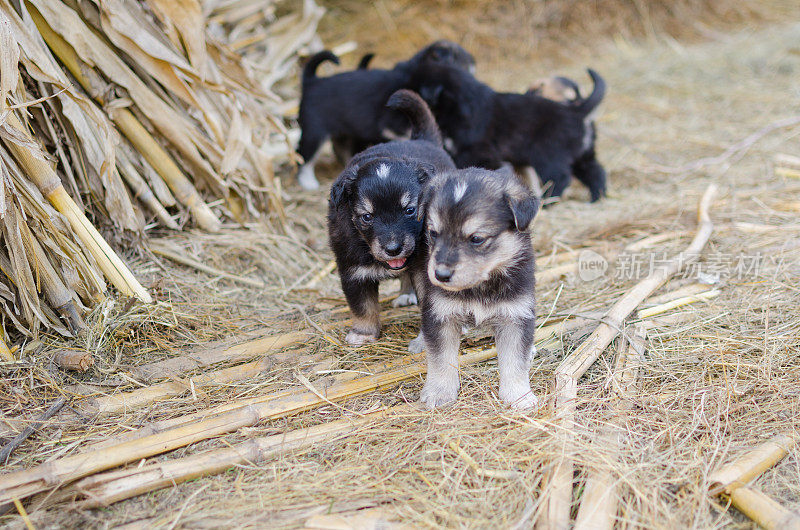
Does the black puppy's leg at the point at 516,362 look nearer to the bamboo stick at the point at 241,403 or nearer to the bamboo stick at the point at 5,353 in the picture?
the bamboo stick at the point at 241,403

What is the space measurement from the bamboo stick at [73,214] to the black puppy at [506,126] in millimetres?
3807

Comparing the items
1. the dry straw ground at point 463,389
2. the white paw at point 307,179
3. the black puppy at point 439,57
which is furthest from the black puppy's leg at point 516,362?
the black puppy at point 439,57

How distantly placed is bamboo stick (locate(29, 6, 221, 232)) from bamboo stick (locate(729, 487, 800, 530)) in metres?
4.25

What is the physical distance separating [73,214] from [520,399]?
3.06 metres

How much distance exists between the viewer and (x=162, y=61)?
496 cm

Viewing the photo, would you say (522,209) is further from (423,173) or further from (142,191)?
(142,191)

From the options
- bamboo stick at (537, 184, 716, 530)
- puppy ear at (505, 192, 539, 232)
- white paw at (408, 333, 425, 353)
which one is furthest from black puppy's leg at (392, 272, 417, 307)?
puppy ear at (505, 192, 539, 232)

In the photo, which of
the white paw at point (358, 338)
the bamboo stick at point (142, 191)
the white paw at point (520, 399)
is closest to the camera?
the white paw at point (520, 399)

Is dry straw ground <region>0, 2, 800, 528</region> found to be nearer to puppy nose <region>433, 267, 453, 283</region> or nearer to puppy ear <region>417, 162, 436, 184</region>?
puppy nose <region>433, 267, 453, 283</region>

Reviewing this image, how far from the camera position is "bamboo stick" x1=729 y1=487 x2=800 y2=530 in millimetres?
2469

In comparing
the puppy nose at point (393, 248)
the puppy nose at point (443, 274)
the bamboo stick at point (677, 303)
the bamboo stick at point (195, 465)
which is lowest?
the bamboo stick at point (677, 303)

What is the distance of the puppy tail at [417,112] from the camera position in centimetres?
469

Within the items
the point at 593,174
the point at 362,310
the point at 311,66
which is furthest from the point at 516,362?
the point at 311,66

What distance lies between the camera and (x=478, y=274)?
126 inches
